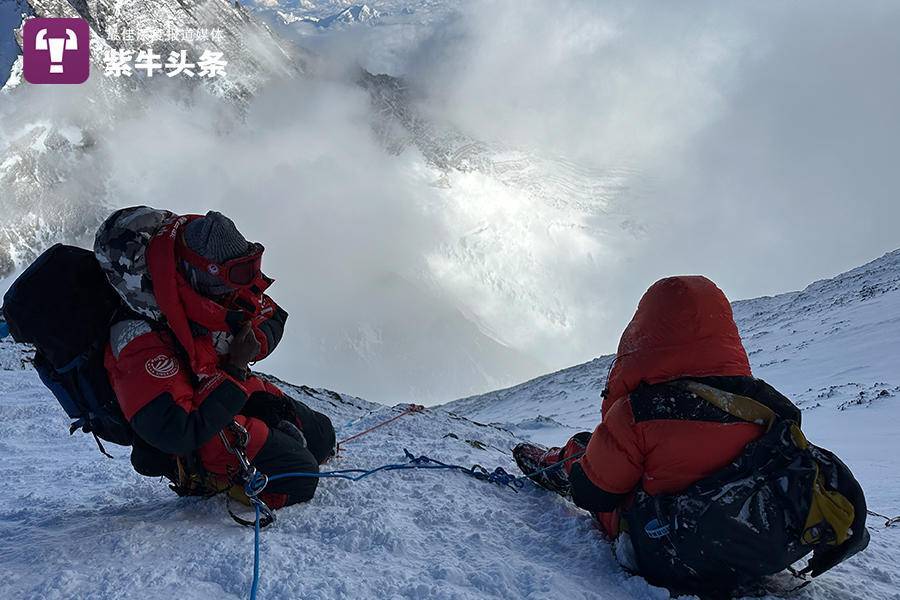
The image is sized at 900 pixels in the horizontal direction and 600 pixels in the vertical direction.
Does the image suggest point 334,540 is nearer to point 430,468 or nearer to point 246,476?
point 246,476

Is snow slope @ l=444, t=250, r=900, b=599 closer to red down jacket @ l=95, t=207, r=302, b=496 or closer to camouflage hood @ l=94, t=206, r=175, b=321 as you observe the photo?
red down jacket @ l=95, t=207, r=302, b=496

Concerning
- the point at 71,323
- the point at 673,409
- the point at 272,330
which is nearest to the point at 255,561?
the point at 71,323

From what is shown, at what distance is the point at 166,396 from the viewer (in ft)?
9.06

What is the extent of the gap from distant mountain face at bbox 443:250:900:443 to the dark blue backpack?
879cm

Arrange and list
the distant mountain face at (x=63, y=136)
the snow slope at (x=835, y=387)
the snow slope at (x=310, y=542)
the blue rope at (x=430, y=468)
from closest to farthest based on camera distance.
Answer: the snow slope at (x=310, y=542) < the blue rope at (x=430, y=468) < the snow slope at (x=835, y=387) < the distant mountain face at (x=63, y=136)

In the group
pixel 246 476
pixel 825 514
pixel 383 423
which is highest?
pixel 383 423

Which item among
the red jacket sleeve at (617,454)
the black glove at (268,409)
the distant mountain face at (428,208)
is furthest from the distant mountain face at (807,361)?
the distant mountain face at (428,208)

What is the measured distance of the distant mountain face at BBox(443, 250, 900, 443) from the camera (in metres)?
12.9

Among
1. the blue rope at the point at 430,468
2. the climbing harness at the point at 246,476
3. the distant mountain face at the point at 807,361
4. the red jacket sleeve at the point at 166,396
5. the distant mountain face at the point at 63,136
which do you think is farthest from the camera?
the distant mountain face at the point at 63,136

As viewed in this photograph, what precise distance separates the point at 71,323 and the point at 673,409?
2795mm

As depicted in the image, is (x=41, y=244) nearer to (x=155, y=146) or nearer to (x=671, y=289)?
(x=155, y=146)

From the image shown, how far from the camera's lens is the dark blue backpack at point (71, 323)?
2.82 metres

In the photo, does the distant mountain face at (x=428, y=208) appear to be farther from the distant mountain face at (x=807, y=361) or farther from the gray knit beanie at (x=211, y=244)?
→ the gray knit beanie at (x=211, y=244)

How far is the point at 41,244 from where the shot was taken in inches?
4525
